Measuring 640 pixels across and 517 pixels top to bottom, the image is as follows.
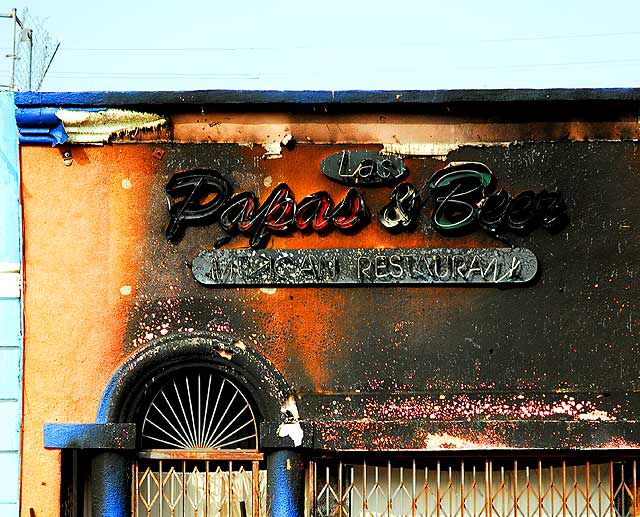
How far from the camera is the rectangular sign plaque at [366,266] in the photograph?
35.2 feet

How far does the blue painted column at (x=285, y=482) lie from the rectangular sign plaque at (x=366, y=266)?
5.28 feet

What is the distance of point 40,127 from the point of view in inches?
426

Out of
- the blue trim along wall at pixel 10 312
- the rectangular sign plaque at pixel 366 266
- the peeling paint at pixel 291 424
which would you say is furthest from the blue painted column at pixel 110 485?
the rectangular sign plaque at pixel 366 266

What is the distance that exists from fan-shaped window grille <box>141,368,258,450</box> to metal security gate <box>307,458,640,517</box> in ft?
3.17

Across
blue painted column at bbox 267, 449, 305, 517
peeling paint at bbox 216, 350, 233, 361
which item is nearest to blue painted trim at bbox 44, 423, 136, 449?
peeling paint at bbox 216, 350, 233, 361

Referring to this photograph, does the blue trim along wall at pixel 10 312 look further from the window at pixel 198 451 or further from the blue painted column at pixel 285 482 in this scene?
the blue painted column at pixel 285 482

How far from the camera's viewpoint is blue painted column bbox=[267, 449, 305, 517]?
10633 millimetres

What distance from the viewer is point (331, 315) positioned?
1077cm

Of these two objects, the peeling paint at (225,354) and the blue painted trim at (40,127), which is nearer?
the peeling paint at (225,354)

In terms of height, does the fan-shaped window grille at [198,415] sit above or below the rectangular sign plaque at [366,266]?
below

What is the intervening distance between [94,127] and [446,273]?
3.60 meters

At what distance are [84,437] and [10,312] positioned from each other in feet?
4.61

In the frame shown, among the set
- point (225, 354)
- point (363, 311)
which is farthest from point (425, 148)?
point (225, 354)

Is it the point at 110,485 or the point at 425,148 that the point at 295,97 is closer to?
the point at 425,148
